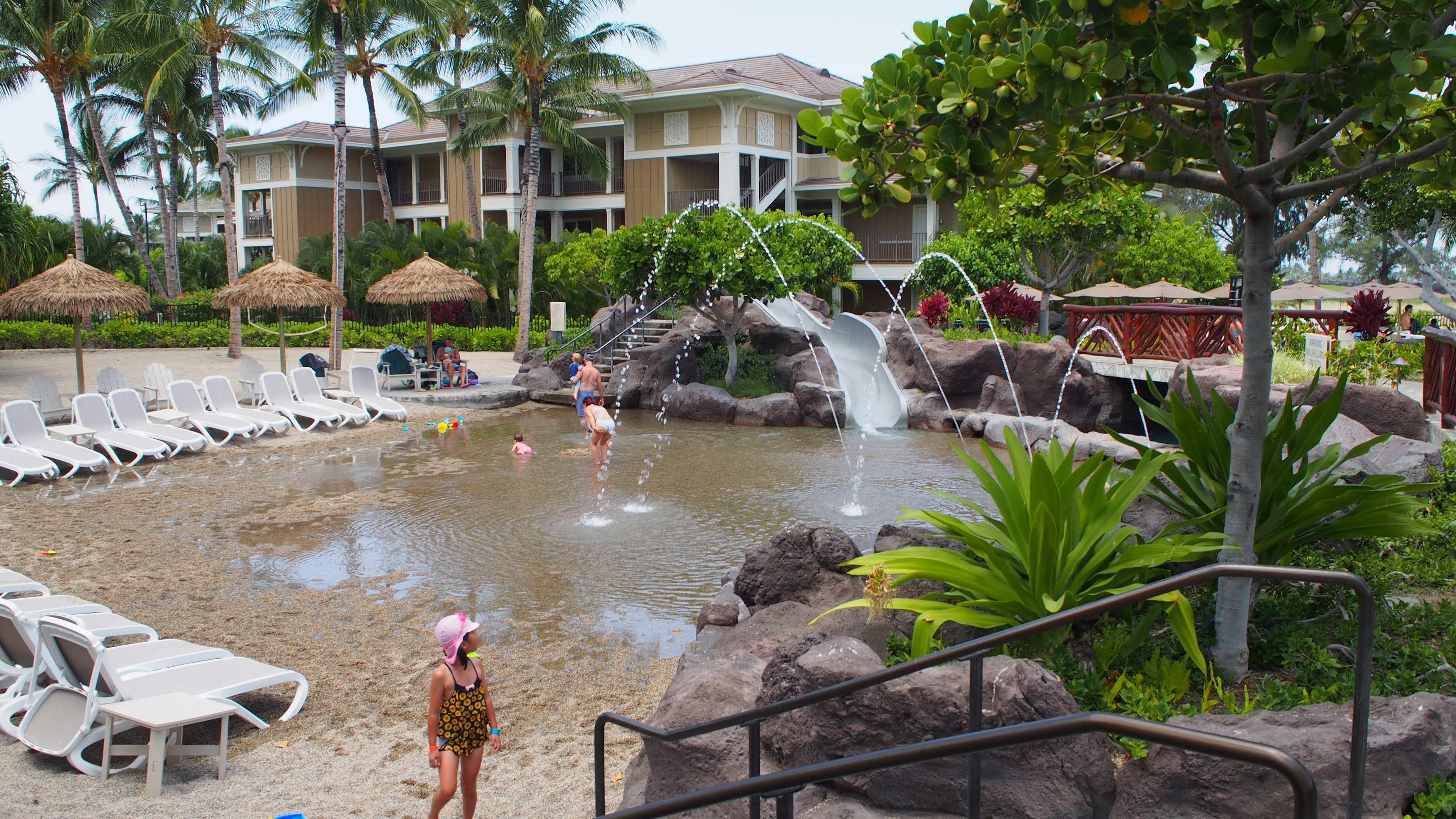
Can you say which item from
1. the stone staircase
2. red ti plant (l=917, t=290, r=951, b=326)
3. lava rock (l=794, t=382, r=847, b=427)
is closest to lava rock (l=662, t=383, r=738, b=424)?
lava rock (l=794, t=382, r=847, b=427)

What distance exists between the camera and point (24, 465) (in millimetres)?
12883

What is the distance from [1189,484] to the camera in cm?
553

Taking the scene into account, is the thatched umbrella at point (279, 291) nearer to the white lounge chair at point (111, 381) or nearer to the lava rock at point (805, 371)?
the white lounge chair at point (111, 381)

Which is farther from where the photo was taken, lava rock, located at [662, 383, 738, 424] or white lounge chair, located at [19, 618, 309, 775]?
lava rock, located at [662, 383, 738, 424]

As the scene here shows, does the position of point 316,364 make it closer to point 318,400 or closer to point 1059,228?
point 318,400

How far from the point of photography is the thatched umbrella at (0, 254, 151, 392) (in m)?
17.8

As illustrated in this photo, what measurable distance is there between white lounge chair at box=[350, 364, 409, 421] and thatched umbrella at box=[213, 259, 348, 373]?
211 centimetres

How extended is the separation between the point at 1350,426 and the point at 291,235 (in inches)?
1683

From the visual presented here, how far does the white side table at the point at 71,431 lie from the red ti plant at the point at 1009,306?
54.2 feet

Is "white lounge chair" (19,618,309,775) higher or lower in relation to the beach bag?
lower

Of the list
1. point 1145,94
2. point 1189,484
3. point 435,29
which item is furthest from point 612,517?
point 435,29

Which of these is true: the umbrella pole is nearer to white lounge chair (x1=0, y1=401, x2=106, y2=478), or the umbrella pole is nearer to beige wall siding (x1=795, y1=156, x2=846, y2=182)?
white lounge chair (x1=0, y1=401, x2=106, y2=478)

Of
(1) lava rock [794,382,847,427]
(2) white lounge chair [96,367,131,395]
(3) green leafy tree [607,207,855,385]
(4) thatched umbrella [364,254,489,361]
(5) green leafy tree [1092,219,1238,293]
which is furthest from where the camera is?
(5) green leafy tree [1092,219,1238,293]

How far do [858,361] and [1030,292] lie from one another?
37.6 ft
